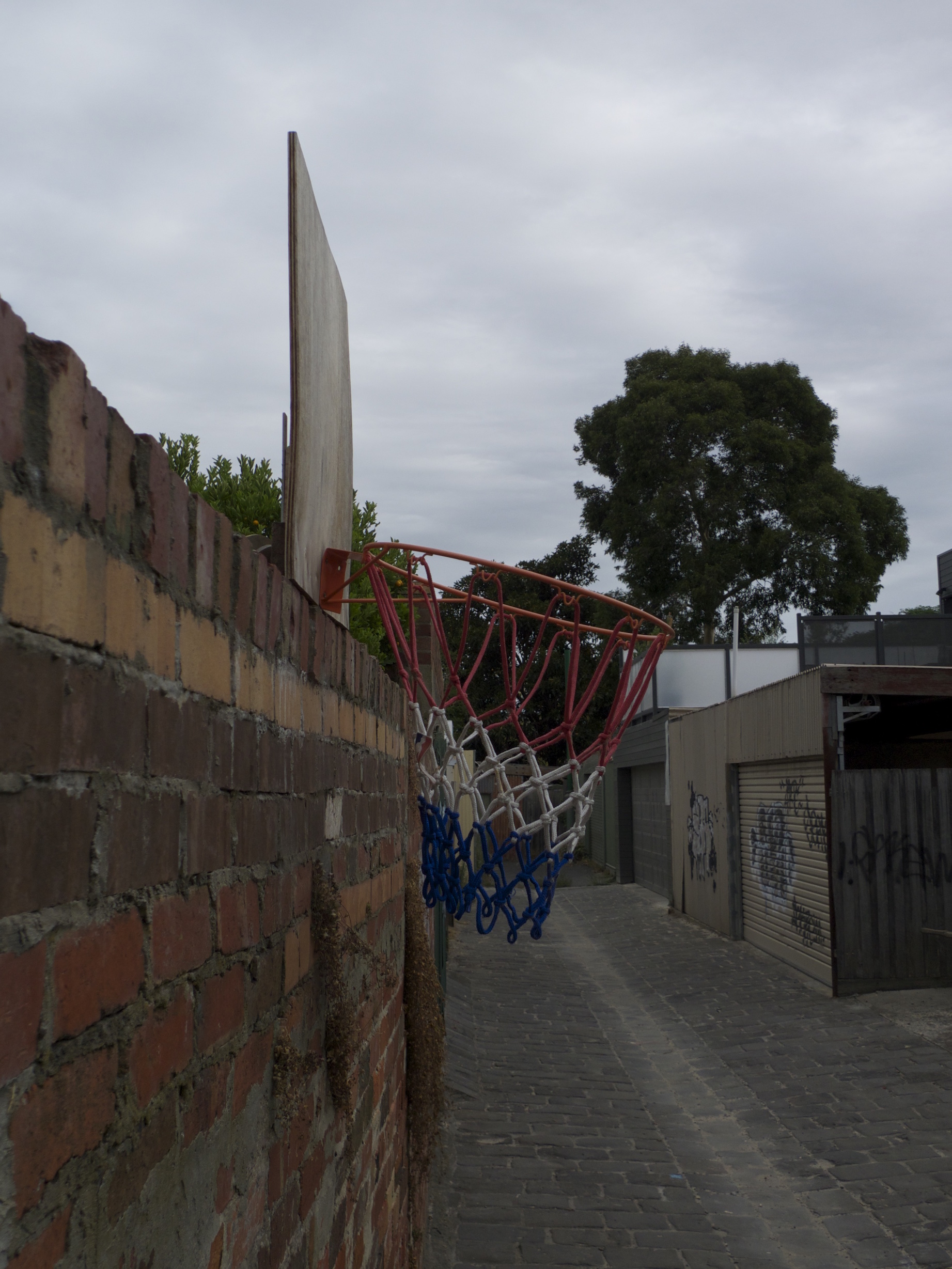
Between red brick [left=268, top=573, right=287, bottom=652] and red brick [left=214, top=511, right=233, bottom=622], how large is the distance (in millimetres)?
283

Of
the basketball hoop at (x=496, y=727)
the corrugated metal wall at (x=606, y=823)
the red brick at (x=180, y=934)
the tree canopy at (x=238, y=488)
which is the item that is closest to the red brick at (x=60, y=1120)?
the red brick at (x=180, y=934)

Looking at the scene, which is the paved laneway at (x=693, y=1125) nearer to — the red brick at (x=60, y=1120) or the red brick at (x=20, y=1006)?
the red brick at (x=60, y=1120)

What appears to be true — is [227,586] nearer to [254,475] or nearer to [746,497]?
[254,475]

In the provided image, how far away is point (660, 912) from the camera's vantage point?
19016 millimetres

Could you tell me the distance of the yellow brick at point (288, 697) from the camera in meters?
2.28

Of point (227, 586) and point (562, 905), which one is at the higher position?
point (227, 586)

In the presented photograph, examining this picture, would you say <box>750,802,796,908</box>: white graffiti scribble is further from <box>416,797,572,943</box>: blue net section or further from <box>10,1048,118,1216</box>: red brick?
<box>10,1048,118,1216</box>: red brick

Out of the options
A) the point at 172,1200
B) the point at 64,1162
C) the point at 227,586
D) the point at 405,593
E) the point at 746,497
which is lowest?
the point at 172,1200

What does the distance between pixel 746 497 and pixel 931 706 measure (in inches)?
675

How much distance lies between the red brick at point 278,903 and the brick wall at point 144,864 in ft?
0.03

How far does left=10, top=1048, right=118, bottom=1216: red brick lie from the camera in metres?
1.11

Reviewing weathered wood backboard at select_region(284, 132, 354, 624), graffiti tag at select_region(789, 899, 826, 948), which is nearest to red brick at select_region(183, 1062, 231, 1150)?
weathered wood backboard at select_region(284, 132, 354, 624)

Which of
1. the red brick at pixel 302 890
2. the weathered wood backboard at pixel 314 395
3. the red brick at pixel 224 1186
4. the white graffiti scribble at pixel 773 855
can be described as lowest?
the white graffiti scribble at pixel 773 855

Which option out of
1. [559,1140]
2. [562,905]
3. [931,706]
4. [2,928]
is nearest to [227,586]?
[2,928]
